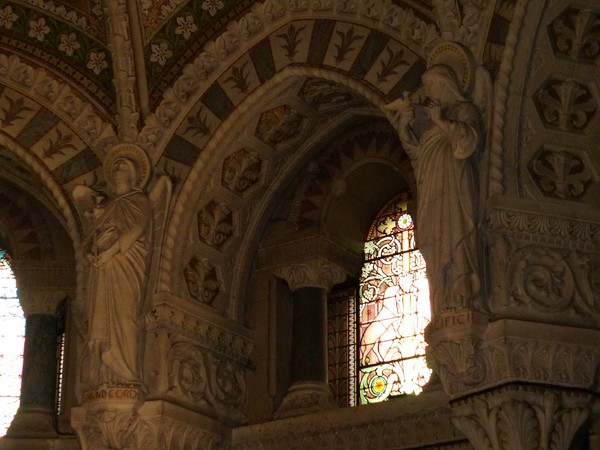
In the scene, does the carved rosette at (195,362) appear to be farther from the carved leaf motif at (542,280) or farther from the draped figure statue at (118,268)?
the carved leaf motif at (542,280)

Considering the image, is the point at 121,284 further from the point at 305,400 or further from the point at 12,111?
the point at 12,111

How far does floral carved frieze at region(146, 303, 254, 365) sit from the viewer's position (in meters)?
11.6

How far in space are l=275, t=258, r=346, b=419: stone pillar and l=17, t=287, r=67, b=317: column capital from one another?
2306mm

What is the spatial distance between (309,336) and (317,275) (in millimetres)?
521

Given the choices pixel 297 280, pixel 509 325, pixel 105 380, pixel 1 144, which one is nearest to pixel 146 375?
pixel 105 380

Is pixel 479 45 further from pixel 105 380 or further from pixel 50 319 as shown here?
pixel 50 319

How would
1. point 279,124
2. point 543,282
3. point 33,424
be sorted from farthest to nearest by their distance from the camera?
point 33,424 < point 279,124 < point 543,282

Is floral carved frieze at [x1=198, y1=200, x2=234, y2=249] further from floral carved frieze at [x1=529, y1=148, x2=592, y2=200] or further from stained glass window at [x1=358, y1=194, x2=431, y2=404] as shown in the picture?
floral carved frieze at [x1=529, y1=148, x2=592, y2=200]

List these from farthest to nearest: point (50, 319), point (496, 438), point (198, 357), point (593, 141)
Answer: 1. point (50, 319)
2. point (198, 357)
3. point (593, 141)
4. point (496, 438)

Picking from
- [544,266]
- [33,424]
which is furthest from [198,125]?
[544,266]

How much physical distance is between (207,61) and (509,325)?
12.5ft

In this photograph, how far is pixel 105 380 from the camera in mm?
11211

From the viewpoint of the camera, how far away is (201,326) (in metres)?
11.9

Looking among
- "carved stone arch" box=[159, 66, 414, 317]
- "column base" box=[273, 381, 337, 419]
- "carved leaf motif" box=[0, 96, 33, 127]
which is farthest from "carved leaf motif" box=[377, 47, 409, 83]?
"carved leaf motif" box=[0, 96, 33, 127]
